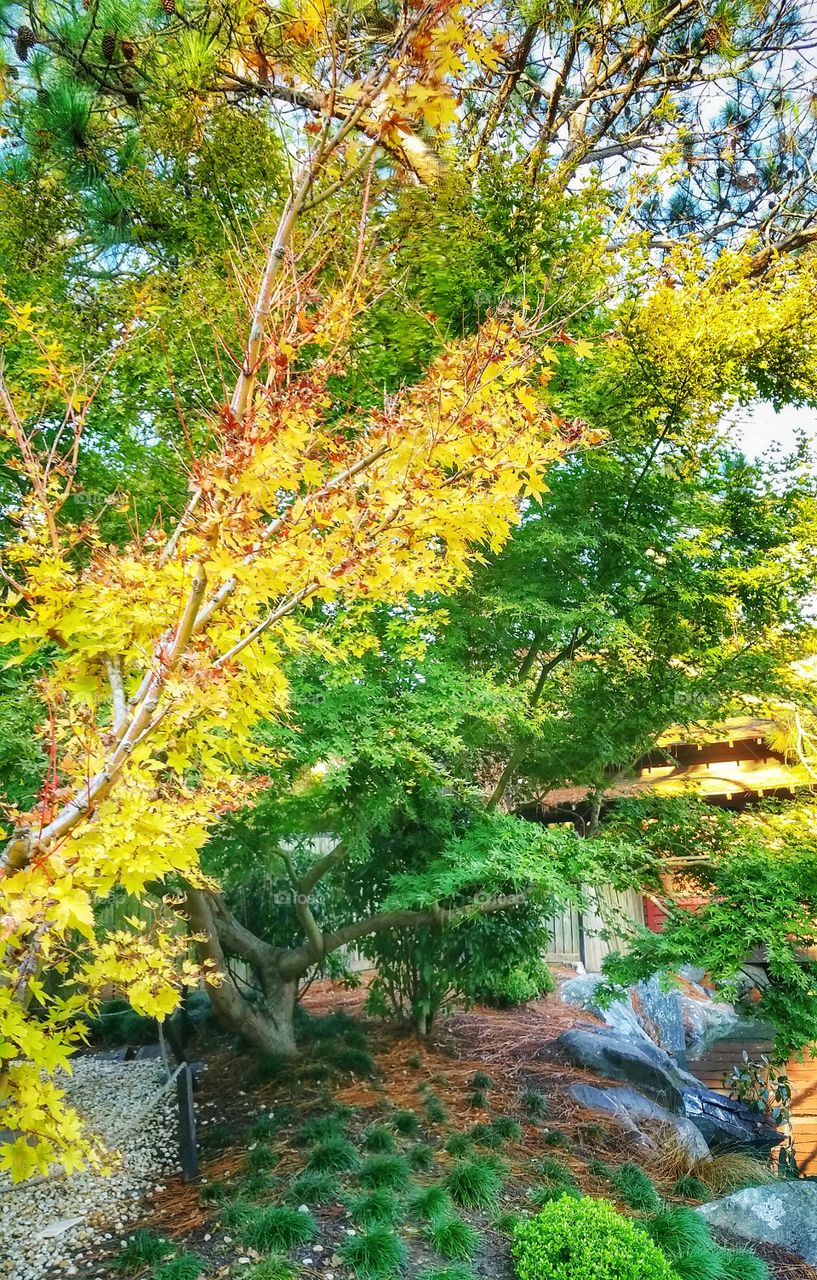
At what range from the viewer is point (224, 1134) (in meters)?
5.40

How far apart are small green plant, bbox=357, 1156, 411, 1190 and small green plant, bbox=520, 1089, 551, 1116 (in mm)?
1722

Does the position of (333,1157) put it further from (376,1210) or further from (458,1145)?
(458,1145)

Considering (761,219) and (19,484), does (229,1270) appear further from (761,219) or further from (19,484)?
(761,219)

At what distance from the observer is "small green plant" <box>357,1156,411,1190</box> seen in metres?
4.62

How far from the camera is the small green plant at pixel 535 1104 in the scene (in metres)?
6.16

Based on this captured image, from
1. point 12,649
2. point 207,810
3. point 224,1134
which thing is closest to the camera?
point 207,810

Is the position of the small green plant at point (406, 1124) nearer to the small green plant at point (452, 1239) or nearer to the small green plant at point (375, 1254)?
the small green plant at point (452, 1239)

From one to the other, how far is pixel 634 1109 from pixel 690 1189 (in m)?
1.19

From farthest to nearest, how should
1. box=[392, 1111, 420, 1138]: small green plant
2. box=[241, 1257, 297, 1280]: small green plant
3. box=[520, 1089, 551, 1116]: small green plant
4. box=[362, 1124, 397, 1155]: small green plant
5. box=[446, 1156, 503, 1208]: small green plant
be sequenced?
box=[520, 1089, 551, 1116]: small green plant < box=[392, 1111, 420, 1138]: small green plant < box=[362, 1124, 397, 1155]: small green plant < box=[446, 1156, 503, 1208]: small green plant < box=[241, 1257, 297, 1280]: small green plant

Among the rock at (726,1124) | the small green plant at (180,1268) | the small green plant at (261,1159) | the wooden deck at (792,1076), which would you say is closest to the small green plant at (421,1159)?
the small green plant at (261,1159)

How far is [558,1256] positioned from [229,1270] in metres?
1.48

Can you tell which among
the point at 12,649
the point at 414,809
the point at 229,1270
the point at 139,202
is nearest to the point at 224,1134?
the point at 229,1270

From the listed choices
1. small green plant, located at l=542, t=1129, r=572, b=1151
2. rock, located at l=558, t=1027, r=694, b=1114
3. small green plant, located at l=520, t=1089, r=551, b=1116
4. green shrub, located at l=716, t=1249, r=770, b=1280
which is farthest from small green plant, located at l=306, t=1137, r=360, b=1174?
rock, located at l=558, t=1027, r=694, b=1114

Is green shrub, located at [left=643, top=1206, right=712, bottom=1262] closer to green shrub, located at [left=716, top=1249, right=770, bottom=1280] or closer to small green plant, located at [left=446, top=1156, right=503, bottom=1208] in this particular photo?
green shrub, located at [left=716, top=1249, right=770, bottom=1280]
